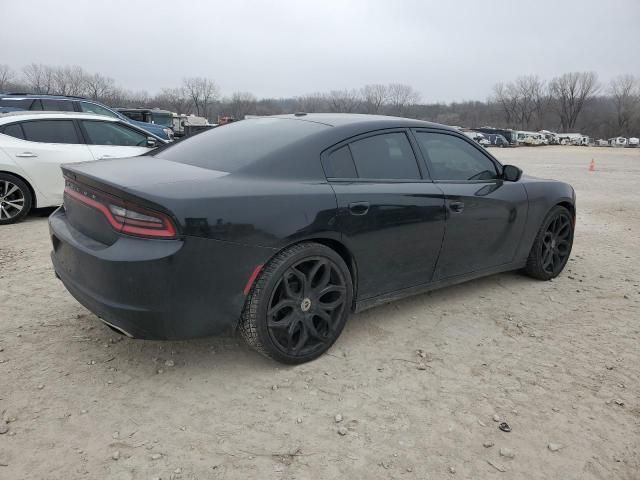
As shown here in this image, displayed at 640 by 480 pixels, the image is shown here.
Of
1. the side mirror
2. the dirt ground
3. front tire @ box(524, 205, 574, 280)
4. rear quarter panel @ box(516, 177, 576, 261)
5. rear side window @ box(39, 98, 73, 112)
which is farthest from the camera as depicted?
rear side window @ box(39, 98, 73, 112)

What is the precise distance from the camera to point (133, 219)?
2383mm

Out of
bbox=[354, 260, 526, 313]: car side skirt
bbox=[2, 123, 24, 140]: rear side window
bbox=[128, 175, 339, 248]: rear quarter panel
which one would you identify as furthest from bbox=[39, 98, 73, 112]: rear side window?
bbox=[354, 260, 526, 313]: car side skirt

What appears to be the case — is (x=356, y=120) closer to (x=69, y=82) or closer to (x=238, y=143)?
(x=238, y=143)

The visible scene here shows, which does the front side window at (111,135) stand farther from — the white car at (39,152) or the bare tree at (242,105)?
the bare tree at (242,105)

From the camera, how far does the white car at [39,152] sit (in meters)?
6.03

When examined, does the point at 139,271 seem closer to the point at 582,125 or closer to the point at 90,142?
the point at 90,142

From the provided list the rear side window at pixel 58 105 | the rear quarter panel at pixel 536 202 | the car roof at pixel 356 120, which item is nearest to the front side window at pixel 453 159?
the car roof at pixel 356 120

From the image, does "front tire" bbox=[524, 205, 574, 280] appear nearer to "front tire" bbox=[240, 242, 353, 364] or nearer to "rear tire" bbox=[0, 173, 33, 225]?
"front tire" bbox=[240, 242, 353, 364]

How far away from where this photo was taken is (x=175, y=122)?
121 feet

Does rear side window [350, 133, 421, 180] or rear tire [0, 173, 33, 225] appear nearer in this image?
rear side window [350, 133, 421, 180]

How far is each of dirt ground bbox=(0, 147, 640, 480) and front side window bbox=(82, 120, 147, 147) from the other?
3521 mm

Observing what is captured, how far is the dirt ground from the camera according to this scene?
2.13m

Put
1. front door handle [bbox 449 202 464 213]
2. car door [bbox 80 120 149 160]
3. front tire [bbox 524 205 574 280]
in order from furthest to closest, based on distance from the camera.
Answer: car door [bbox 80 120 149 160], front tire [bbox 524 205 574 280], front door handle [bbox 449 202 464 213]

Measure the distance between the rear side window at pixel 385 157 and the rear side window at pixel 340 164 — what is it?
48mm
